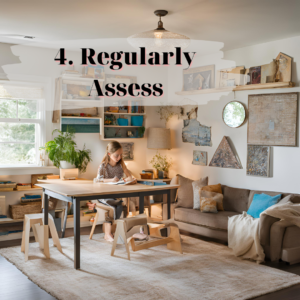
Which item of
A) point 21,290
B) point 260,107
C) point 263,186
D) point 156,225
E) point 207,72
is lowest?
point 21,290

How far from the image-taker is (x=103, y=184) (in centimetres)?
475

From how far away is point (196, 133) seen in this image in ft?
20.6

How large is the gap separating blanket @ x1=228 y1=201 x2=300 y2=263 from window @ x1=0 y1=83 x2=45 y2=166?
3.31 m

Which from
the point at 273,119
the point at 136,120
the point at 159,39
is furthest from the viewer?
the point at 136,120

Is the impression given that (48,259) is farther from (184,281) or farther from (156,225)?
(184,281)

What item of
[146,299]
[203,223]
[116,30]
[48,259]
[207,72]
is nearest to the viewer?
[146,299]

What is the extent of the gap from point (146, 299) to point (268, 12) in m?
3.12

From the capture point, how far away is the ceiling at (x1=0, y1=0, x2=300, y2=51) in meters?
3.70

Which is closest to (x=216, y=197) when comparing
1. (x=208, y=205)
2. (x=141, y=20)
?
(x=208, y=205)

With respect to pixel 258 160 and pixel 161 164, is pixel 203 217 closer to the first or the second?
pixel 258 160

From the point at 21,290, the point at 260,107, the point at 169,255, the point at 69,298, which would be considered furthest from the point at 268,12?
the point at 21,290

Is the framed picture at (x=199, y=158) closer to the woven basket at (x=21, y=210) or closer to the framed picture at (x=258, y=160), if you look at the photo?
the framed picture at (x=258, y=160)

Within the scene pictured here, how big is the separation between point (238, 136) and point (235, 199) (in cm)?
96

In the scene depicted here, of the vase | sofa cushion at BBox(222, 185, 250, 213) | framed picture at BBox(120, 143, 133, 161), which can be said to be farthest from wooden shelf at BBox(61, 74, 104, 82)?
sofa cushion at BBox(222, 185, 250, 213)
